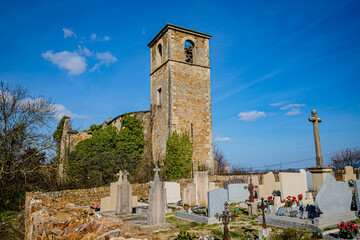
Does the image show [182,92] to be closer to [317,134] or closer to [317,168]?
[317,134]

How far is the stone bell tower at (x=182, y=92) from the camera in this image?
1769 cm

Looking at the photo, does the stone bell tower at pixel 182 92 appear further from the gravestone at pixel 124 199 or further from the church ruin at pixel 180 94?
the gravestone at pixel 124 199

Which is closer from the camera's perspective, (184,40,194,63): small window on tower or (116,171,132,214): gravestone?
(116,171,132,214): gravestone

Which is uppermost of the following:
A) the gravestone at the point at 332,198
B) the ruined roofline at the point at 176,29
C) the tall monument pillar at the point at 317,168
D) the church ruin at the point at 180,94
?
the ruined roofline at the point at 176,29

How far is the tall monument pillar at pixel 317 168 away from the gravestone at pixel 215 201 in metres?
4.98

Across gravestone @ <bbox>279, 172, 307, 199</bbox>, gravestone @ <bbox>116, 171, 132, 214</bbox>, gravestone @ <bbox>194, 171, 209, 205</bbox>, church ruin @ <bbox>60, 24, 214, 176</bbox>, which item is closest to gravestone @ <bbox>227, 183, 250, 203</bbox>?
gravestone @ <bbox>194, 171, 209, 205</bbox>

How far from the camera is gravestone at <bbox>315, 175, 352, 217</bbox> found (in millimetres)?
6654

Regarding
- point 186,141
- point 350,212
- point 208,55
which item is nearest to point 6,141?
point 186,141

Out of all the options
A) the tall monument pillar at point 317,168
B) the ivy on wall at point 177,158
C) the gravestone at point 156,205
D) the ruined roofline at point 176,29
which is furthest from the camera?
the ruined roofline at point 176,29

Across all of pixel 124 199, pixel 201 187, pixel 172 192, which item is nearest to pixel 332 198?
pixel 201 187

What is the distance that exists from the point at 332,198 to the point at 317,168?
408cm

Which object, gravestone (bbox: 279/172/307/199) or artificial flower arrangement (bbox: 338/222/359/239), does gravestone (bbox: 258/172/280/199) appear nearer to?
gravestone (bbox: 279/172/307/199)

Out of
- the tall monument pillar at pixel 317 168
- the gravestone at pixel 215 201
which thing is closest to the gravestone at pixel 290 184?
the tall monument pillar at pixel 317 168

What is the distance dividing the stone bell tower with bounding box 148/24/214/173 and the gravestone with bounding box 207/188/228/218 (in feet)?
29.7
